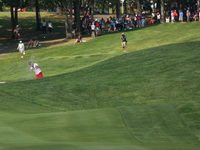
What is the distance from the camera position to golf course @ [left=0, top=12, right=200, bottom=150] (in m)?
12.5

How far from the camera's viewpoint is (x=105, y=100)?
71.8ft

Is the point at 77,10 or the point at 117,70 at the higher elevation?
the point at 77,10

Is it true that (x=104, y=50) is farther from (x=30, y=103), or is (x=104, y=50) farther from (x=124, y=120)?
(x=124, y=120)

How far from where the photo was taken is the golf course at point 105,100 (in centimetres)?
1252

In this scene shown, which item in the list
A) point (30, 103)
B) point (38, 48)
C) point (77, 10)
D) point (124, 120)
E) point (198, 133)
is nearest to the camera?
point (198, 133)

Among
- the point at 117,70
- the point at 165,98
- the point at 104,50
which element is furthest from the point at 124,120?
the point at 104,50

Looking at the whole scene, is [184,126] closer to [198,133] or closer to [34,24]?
[198,133]

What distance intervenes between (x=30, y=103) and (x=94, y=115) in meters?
5.67

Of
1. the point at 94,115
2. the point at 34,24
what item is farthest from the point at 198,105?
the point at 34,24

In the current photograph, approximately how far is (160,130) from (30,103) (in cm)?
859

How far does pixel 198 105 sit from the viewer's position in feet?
57.5

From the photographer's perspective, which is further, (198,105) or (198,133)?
(198,105)

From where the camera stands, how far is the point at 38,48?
1997 inches

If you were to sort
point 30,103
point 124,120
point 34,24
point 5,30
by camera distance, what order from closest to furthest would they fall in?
point 124,120 → point 30,103 → point 5,30 → point 34,24
